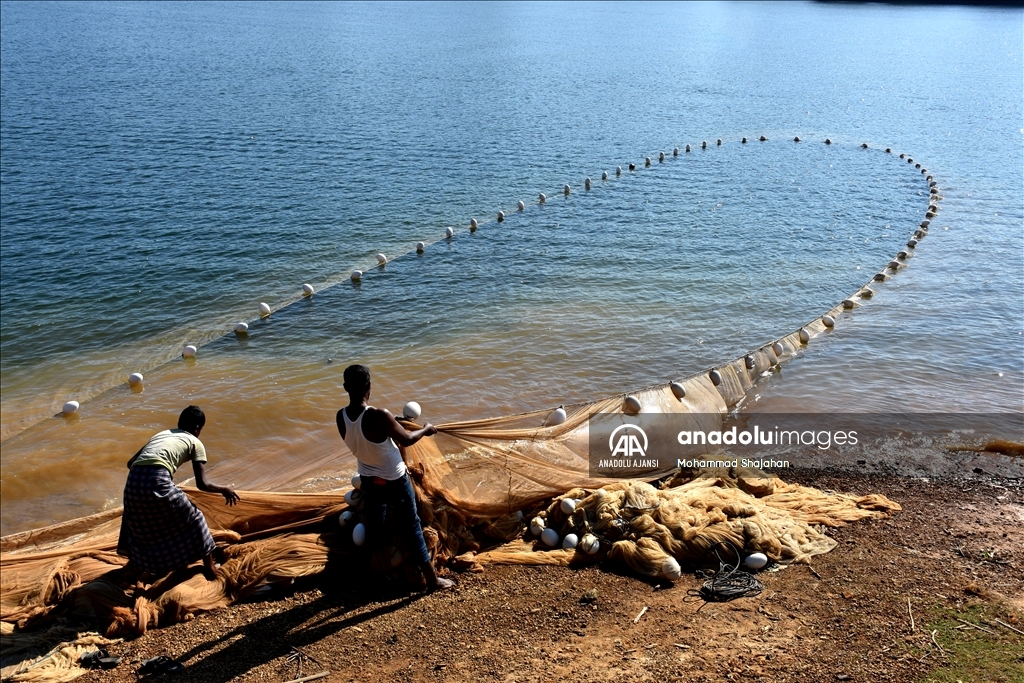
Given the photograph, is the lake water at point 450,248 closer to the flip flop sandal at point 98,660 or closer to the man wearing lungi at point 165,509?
the man wearing lungi at point 165,509

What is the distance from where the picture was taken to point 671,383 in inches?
396

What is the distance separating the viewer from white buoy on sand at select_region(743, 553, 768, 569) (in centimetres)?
630

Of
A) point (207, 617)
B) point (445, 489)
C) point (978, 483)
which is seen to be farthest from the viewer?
point (978, 483)

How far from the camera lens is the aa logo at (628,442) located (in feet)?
27.7

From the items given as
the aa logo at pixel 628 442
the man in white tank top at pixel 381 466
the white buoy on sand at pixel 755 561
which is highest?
the man in white tank top at pixel 381 466

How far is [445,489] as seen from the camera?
6898 mm

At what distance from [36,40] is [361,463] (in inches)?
2165

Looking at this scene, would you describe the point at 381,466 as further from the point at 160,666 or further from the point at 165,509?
the point at 160,666

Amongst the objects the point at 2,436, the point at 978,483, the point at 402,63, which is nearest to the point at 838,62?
the point at 402,63

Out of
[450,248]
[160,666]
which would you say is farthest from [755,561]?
[450,248]

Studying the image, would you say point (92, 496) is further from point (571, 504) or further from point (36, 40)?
point (36, 40)

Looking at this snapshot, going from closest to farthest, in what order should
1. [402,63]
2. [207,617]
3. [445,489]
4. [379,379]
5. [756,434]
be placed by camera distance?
[207,617]
[445,489]
[756,434]
[379,379]
[402,63]

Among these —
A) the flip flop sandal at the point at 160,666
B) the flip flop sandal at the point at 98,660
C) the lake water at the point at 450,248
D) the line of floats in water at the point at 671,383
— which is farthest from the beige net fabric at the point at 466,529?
the lake water at the point at 450,248

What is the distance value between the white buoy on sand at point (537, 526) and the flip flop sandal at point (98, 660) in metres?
3.28
